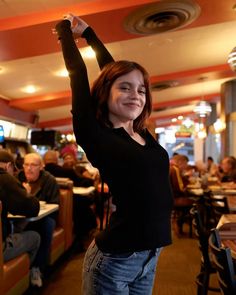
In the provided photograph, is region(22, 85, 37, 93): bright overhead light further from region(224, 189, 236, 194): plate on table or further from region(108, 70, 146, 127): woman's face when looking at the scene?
region(108, 70, 146, 127): woman's face

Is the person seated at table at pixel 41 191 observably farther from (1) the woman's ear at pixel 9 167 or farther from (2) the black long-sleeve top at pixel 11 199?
(2) the black long-sleeve top at pixel 11 199

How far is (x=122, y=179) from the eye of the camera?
3.69ft

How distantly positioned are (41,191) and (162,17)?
2.43 metres

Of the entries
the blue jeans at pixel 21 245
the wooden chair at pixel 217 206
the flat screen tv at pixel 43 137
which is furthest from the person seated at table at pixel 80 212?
the flat screen tv at pixel 43 137

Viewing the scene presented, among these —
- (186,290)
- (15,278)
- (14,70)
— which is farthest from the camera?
(14,70)

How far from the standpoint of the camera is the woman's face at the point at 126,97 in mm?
1208

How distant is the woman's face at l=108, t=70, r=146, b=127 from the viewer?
3.96 feet

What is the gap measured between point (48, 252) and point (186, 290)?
149 cm

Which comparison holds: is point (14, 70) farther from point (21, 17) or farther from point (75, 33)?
point (75, 33)

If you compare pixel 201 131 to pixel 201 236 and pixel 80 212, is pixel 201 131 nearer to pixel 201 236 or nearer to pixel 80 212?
pixel 80 212

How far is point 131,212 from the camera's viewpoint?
1.12m

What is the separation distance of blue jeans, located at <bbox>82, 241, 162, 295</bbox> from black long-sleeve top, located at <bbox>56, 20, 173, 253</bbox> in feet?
0.10

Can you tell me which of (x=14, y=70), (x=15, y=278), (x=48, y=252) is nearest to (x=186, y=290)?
(x=48, y=252)

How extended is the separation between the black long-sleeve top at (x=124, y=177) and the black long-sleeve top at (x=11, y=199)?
6.67 feet
